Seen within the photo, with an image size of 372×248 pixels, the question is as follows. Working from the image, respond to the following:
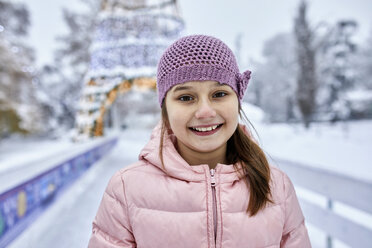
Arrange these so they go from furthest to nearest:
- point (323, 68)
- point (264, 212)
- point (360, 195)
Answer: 1. point (323, 68)
2. point (360, 195)
3. point (264, 212)

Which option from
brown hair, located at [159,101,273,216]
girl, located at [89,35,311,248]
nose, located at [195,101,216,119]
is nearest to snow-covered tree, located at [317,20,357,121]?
brown hair, located at [159,101,273,216]

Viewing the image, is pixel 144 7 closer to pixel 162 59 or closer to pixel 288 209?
pixel 162 59

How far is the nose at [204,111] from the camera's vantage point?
0.78m

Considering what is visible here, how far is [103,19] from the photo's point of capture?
4.98 metres

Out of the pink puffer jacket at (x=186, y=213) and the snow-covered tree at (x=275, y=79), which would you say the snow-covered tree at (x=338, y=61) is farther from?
the pink puffer jacket at (x=186, y=213)

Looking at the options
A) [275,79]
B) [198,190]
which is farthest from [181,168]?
[275,79]

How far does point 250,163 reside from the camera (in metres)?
0.92

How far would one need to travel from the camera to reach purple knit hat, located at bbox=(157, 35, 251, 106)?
79cm

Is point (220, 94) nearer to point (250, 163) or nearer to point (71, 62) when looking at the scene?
point (250, 163)

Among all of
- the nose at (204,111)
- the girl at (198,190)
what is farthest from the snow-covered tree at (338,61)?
the nose at (204,111)

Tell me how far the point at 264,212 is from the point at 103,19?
522 cm

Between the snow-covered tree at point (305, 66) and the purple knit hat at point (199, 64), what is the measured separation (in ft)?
29.5

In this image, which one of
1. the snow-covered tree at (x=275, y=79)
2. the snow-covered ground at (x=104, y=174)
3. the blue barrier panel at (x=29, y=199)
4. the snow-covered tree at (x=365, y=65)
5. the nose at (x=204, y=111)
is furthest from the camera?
the snow-covered tree at (x=275, y=79)

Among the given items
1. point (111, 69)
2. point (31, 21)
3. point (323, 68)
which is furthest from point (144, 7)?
point (323, 68)
